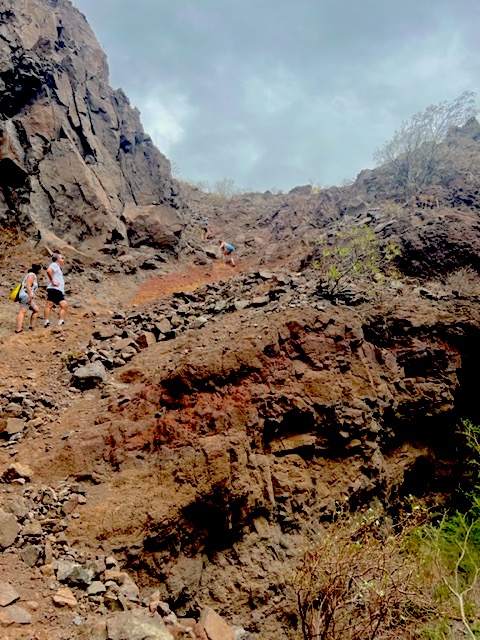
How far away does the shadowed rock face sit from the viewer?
12.8 m

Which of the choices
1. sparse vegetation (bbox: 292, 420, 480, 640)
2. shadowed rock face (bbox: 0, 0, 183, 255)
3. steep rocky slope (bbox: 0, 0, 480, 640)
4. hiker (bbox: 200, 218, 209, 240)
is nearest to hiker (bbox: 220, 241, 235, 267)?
shadowed rock face (bbox: 0, 0, 183, 255)

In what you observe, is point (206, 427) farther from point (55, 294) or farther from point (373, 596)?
point (55, 294)

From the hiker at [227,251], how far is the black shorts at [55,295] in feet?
27.2

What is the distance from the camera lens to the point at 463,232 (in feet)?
36.9

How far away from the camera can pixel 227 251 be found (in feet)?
55.7

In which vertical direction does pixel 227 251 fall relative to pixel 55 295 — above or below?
above

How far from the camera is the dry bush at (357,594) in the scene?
395 centimetres

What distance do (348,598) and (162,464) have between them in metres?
2.55

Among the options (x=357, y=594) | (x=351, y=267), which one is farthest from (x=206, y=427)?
(x=351, y=267)

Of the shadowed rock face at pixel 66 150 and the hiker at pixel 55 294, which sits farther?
the shadowed rock face at pixel 66 150

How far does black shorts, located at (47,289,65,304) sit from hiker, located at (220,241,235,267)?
8299 mm

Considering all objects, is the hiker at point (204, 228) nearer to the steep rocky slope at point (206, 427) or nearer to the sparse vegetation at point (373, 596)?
the steep rocky slope at point (206, 427)

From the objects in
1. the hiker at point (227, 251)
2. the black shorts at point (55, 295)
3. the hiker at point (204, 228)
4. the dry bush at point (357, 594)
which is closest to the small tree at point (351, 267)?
the dry bush at point (357, 594)

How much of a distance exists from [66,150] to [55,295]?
26.0 feet
